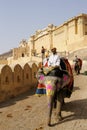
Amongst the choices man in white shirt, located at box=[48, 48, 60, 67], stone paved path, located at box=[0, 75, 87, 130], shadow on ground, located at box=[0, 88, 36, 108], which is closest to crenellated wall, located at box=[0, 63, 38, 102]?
shadow on ground, located at box=[0, 88, 36, 108]

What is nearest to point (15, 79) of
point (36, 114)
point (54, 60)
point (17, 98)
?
point (17, 98)

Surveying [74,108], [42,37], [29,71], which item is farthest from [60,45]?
[74,108]

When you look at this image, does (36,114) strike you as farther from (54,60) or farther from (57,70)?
(54,60)

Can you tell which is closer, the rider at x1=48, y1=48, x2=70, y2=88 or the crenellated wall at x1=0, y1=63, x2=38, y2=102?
the rider at x1=48, y1=48, x2=70, y2=88

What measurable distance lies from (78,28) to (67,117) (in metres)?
34.4

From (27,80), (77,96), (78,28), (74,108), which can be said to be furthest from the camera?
(78,28)

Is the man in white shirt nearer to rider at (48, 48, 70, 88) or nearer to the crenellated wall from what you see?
rider at (48, 48, 70, 88)

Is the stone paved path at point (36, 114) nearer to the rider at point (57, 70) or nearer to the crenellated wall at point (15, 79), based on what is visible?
the crenellated wall at point (15, 79)

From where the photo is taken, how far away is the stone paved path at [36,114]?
20.5 feet

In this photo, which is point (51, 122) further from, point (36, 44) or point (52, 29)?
point (36, 44)

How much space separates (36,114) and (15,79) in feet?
11.0

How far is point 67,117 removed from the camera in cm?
677

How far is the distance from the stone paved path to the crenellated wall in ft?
1.65

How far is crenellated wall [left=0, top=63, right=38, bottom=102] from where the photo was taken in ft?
31.3
